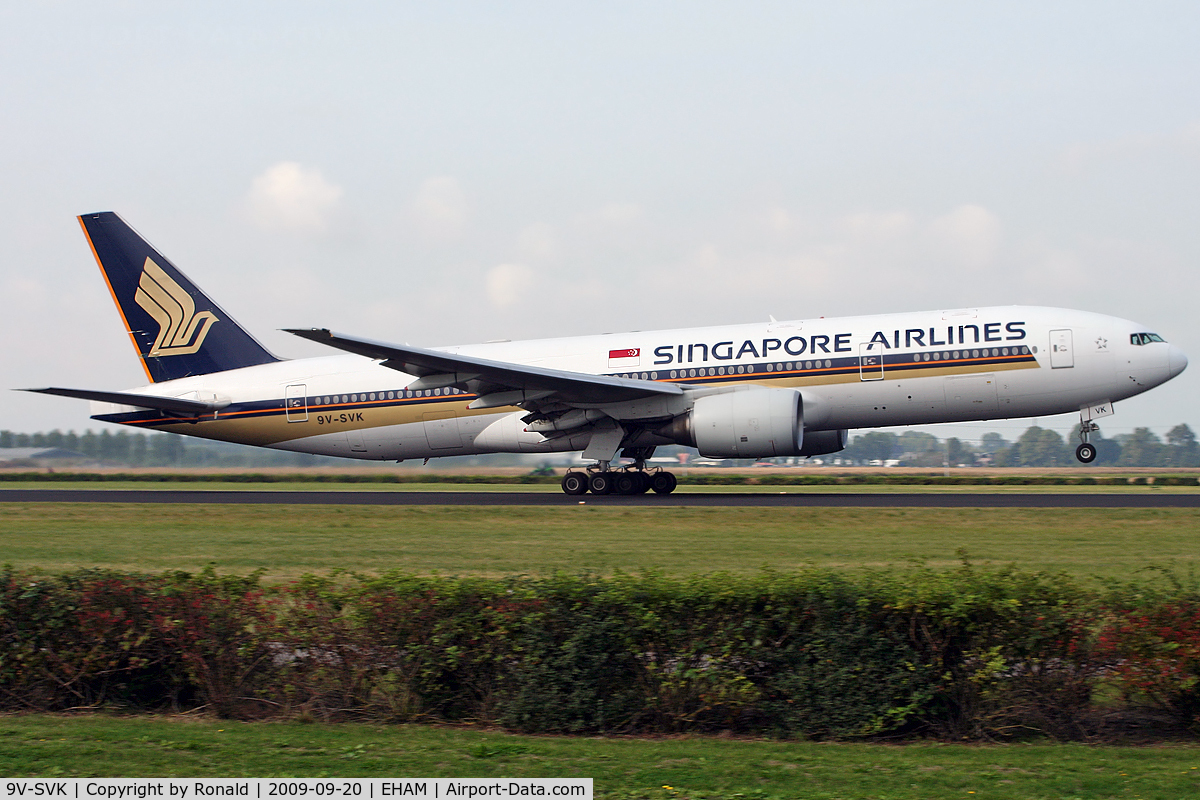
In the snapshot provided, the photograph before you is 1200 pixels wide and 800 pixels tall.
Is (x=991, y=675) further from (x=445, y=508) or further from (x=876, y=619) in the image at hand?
(x=445, y=508)

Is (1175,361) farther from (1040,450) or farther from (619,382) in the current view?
(1040,450)

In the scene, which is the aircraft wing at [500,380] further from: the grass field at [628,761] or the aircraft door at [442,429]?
the grass field at [628,761]

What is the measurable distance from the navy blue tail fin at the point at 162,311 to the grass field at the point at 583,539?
8446 mm

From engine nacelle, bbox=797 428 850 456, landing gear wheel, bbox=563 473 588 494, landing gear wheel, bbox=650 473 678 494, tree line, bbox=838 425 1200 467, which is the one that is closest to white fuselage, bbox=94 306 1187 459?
landing gear wheel, bbox=563 473 588 494

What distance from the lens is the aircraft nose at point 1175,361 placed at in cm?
2345

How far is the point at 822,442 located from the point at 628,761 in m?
20.6

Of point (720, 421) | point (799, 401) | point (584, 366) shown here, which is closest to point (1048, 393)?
point (799, 401)

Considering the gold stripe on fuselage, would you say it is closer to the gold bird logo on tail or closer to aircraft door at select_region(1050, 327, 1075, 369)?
aircraft door at select_region(1050, 327, 1075, 369)

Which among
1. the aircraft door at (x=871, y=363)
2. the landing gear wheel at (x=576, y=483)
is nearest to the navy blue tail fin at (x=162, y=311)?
the landing gear wheel at (x=576, y=483)

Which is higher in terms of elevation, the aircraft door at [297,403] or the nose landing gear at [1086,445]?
the aircraft door at [297,403]

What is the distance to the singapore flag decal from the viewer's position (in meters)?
25.8

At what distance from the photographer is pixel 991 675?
7.07 meters

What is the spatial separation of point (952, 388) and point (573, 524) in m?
10.8

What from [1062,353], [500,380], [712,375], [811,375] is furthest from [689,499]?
[1062,353]
